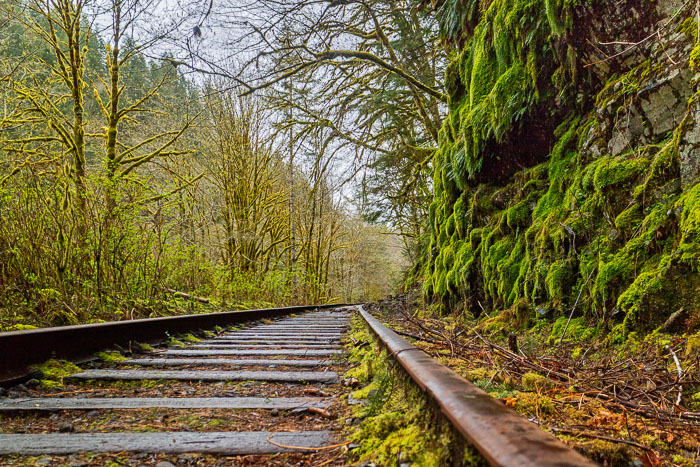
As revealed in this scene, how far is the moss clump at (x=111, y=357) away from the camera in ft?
9.85

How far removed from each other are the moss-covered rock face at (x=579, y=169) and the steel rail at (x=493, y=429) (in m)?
2.26

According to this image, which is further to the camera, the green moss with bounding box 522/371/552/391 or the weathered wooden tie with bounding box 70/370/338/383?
the weathered wooden tie with bounding box 70/370/338/383

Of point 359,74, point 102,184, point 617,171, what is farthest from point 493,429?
point 359,74

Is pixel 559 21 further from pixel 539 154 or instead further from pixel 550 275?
pixel 550 275

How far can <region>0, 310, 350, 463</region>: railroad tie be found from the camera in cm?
146

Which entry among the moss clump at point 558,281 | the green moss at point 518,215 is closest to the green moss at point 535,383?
the moss clump at point 558,281

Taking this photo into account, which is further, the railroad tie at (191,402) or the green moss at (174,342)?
the green moss at (174,342)

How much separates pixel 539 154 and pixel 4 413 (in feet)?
19.4

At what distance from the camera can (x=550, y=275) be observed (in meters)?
3.87

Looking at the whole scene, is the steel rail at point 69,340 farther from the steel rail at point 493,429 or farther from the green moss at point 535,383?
the green moss at point 535,383

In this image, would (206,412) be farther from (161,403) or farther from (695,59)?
(695,59)

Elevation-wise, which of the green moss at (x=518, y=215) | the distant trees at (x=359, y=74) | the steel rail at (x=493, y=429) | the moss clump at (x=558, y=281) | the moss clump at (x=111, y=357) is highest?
the distant trees at (x=359, y=74)

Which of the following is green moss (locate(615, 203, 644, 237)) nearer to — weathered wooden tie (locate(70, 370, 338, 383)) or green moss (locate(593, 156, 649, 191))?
green moss (locate(593, 156, 649, 191))

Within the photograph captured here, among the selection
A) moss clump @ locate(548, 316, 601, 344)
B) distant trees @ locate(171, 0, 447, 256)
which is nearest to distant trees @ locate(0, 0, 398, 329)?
distant trees @ locate(171, 0, 447, 256)
